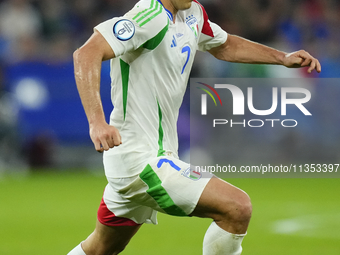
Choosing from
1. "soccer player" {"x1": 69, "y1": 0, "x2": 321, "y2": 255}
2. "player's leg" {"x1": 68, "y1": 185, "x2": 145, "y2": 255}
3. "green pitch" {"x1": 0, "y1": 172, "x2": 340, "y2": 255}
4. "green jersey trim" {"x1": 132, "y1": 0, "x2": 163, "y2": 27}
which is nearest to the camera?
"soccer player" {"x1": 69, "y1": 0, "x2": 321, "y2": 255}

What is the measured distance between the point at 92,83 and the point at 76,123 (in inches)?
217

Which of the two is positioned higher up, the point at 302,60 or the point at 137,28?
the point at 137,28

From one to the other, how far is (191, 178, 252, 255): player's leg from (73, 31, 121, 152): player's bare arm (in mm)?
683

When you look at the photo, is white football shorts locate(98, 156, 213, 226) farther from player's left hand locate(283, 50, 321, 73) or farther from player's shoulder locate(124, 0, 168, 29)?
player's left hand locate(283, 50, 321, 73)

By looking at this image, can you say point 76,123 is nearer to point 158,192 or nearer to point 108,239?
point 108,239

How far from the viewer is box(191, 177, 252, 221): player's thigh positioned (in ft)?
8.66

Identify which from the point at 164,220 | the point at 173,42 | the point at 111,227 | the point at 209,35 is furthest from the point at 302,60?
the point at 164,220

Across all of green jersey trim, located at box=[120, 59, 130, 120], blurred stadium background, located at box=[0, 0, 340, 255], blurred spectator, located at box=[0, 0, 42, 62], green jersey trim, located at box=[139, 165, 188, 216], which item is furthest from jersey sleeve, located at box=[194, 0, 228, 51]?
blurred spectator, located at box=[0, 0, 42, 62]

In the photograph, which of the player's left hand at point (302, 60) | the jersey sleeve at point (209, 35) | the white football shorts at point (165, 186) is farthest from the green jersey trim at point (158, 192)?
the player's left hand at point (302, 60)

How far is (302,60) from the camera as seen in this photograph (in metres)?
3.31

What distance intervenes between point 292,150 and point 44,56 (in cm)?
428

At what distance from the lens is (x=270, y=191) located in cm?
731

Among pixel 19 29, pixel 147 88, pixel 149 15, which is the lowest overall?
pixel 147 88

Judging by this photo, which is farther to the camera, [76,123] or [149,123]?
[76,123]
